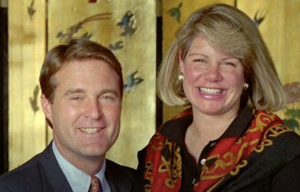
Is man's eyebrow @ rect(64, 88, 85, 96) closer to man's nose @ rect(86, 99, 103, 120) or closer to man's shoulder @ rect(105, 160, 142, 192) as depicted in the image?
man's nose @ rect(86, 99, 103, 120)

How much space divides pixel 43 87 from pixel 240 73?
73 cm

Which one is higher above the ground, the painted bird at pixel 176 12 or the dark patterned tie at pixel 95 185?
the painted bird at pixel 176 12

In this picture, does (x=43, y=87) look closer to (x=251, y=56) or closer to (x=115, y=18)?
(x=251, y=56)

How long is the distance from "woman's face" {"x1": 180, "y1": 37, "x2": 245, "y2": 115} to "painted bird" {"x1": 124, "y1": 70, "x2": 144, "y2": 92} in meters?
1.62

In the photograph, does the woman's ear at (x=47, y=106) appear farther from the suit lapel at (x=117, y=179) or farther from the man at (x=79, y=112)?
the suit lapel at (x=117, y=179)

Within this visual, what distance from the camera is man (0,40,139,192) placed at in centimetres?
200

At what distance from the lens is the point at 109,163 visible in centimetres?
224

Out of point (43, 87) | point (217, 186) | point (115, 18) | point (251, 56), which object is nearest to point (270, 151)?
point (217, 186)

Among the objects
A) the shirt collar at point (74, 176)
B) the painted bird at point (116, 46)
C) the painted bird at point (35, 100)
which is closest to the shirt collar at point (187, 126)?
the shirt collar at point (74, 176)

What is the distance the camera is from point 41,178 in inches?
76.6

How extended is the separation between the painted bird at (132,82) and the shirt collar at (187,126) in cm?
144

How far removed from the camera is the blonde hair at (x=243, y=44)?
2223mm

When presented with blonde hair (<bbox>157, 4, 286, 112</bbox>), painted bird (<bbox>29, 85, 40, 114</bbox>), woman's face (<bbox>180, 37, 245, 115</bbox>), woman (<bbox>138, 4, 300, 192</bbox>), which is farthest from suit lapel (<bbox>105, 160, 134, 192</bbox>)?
painted bird (<bbox>29, 85, 40, 114</bbox>)

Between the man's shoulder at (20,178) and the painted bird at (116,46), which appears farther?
→ the painted bird at (116,46)
